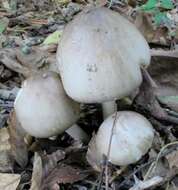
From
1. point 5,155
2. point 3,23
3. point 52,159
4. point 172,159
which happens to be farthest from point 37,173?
point 3,23

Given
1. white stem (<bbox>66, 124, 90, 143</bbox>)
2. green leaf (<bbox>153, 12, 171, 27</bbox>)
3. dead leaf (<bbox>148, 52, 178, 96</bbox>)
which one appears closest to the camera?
white stem (<bbox>66, 124, 90, 143</bbox>)

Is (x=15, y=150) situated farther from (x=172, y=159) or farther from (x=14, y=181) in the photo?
(x=172, y=159)

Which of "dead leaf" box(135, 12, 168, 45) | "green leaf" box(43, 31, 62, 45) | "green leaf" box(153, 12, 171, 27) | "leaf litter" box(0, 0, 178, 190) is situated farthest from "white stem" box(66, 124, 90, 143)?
"green leaf" box(153, 12, 171, 27)

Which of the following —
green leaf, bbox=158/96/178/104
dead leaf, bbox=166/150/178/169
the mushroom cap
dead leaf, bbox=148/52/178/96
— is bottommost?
dead leaf, bbox=166/150/178/169

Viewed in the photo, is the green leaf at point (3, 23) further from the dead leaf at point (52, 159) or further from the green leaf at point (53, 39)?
the dead leaf at point (52, 159)

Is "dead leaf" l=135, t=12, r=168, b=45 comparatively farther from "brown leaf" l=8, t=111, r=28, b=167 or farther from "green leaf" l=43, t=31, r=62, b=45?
"brown leaf" l=8, t=111, r=28, b=167
